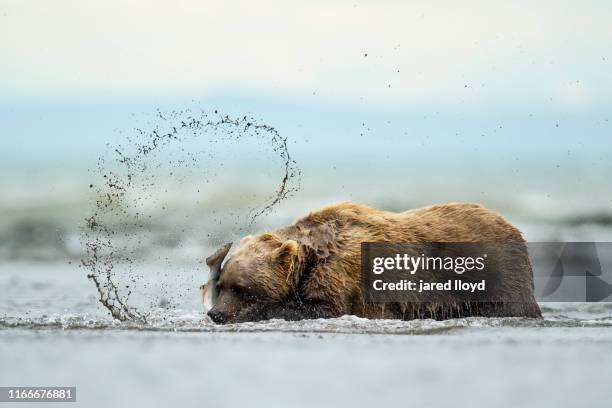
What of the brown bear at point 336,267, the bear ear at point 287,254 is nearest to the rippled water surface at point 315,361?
the brown bear at point 336,267

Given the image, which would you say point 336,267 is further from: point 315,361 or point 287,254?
point 315,361

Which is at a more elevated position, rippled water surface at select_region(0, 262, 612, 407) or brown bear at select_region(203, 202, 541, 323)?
brown bear at select_region(203, 202, 541, 323)

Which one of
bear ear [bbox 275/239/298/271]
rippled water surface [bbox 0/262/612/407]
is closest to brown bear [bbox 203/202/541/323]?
bear ear [bbox 275/239/298/271]

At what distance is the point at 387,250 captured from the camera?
32.6ft

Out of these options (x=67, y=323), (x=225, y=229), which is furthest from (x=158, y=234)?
(x=67, y=323)

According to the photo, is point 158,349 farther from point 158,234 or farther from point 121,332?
point 158,234

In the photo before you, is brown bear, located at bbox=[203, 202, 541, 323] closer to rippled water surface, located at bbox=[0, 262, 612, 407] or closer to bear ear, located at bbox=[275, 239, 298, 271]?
bear ear, located at bbox=[275, 239, 298, 271]

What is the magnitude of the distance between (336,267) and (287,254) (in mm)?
435

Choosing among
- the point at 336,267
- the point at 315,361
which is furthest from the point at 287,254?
the point at 315,361

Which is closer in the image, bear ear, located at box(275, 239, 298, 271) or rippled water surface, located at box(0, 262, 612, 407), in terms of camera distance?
rippled water surface, located at box(0, 262, 612, 407)

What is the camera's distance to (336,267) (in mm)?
9789

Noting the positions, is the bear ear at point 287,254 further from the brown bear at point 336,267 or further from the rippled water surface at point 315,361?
the rippled water surface at point 315,361

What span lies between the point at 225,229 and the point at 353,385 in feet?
53.7

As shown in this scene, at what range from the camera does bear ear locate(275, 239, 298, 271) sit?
9.80 meters
